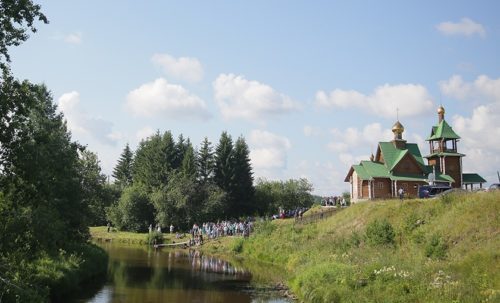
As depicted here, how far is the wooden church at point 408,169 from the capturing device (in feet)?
181

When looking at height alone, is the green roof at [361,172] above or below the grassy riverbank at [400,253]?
above

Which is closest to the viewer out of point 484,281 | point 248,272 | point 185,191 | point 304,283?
point 484,281

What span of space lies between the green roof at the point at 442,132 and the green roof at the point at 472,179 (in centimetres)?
486

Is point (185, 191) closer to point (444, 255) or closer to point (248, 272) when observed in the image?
point (248, 272)

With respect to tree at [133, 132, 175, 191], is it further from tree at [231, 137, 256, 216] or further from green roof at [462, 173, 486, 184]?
green roof at [462, 173, 486, 184]

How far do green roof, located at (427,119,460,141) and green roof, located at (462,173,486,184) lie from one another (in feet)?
16.0

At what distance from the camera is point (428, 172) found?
56094mm

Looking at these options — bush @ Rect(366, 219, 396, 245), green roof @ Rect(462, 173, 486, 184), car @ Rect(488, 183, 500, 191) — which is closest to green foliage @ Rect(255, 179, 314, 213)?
green roof @ Rect(462, 173, 486, 184)

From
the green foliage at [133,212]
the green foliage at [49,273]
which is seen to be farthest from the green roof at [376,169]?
the green foliage at [133,212]

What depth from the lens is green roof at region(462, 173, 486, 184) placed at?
5709cm

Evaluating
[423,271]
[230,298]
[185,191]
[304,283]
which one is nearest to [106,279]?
[230,298]

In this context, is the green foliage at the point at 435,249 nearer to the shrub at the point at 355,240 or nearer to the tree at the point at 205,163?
the shrub at the point at 355,240

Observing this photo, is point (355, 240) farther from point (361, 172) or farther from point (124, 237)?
point (124, 237)

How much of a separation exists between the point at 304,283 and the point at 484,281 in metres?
10.4
